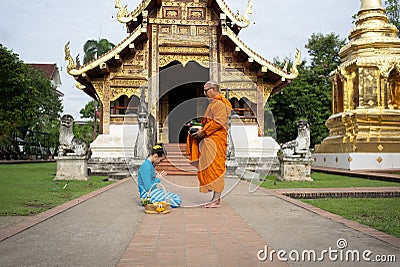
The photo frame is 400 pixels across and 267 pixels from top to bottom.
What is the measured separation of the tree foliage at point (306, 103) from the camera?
26688 mm

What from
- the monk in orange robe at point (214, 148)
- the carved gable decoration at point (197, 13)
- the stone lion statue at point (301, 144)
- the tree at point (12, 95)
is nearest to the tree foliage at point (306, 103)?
the carved gable decoration at point (197, 13)

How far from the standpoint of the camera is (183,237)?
4027mm

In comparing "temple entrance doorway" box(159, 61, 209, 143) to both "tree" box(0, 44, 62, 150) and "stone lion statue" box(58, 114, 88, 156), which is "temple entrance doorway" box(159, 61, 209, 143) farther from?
"tree" box(0, 44, 62, 150)

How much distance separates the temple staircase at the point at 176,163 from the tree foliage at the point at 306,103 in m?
13.2

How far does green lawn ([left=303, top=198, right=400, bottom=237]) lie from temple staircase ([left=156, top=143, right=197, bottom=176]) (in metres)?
5.14

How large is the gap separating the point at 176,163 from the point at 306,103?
15.9m

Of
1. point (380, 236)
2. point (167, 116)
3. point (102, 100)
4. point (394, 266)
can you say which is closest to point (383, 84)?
point (167, 116)

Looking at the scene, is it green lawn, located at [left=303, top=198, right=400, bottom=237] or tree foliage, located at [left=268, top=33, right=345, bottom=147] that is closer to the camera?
green lawn, located at [left=303, top=198, right=400, bottom=237]

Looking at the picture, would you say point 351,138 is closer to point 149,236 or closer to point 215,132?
point 215,132

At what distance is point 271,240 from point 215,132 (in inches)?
91.2

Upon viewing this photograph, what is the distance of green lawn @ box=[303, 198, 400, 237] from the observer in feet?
15.4

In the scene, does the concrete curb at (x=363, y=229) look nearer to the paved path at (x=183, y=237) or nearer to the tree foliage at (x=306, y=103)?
the paved path at (x=183, y=237)

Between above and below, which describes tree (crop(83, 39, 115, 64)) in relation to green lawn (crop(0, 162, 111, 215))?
above

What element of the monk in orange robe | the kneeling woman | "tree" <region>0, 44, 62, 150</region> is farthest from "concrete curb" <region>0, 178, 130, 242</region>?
"tree" <region>0, 44, 62, 150</region>
